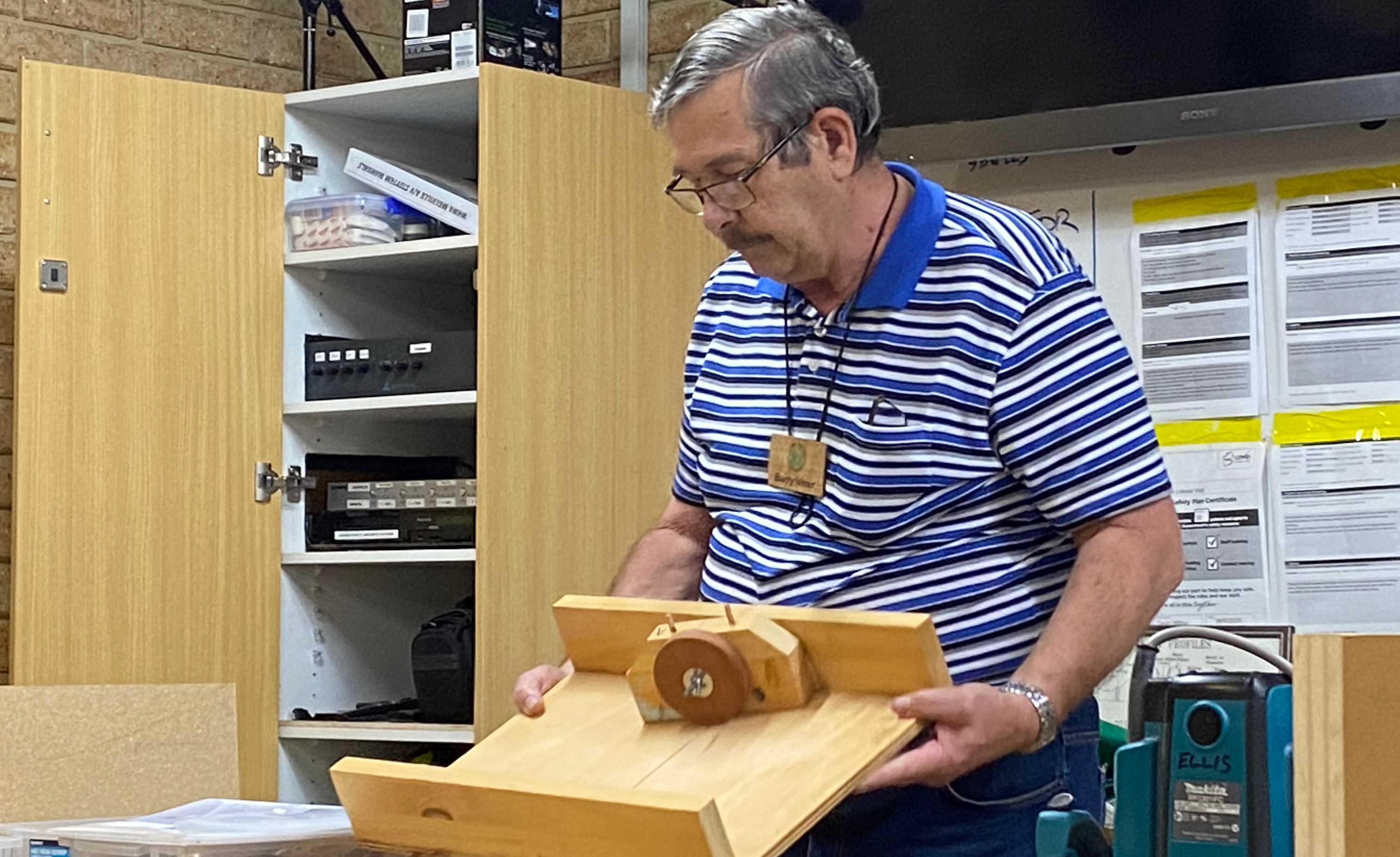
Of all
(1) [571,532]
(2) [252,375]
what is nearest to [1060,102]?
(1) [571,532]

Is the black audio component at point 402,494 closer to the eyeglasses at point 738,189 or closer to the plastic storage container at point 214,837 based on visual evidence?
the plastic storage container at point 214,837

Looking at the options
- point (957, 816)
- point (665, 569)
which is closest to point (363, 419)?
point (665, 569)

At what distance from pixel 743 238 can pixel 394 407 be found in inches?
59.4

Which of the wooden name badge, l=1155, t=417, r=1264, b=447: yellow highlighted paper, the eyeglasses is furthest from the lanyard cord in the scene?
l=1155, t=417, r=1264, b=447: yellow highlighted paper

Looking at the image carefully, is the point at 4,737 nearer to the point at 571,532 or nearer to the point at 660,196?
the point at 571,532

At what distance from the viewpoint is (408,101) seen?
9.89 ft

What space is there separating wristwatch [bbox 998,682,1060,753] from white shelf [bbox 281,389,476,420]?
1.62 metres

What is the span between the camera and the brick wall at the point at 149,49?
10.1ft

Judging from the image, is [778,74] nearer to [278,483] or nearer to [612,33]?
[278,483]

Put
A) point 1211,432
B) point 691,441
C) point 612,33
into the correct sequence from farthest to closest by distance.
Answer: point 612,33
point 1211,432
point 691,441

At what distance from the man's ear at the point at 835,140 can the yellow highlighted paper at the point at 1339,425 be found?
1.02 meters

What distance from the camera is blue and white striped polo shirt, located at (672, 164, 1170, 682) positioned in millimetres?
1423

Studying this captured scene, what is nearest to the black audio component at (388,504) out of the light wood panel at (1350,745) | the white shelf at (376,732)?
the white shelf at (376,732)

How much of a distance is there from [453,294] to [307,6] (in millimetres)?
596
